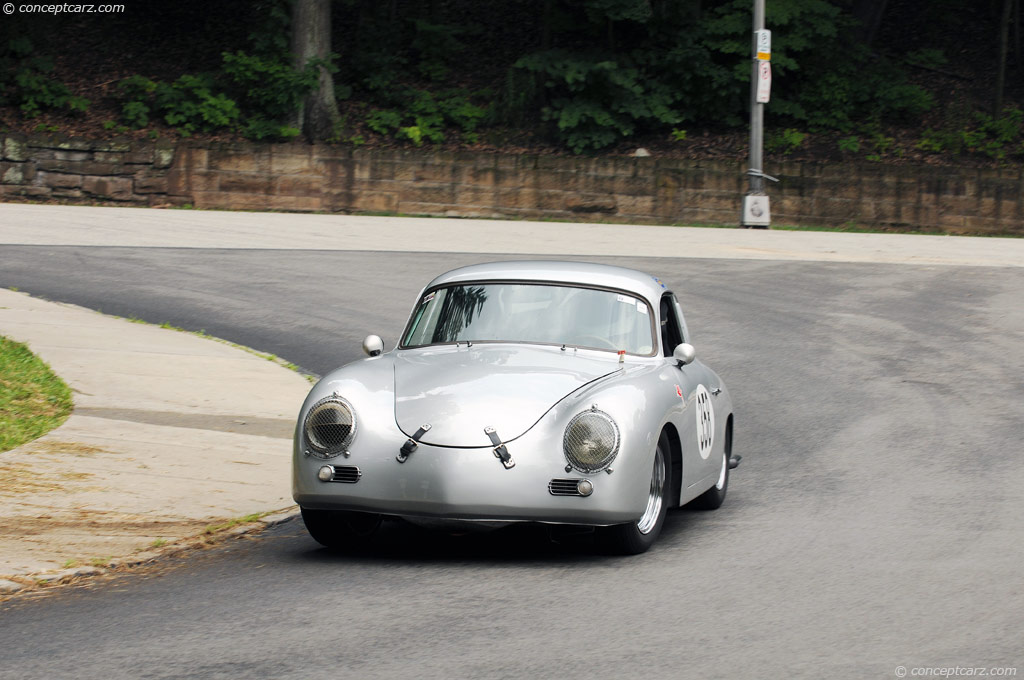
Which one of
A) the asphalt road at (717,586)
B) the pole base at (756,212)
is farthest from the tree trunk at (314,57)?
the asphalt road at (717,586)

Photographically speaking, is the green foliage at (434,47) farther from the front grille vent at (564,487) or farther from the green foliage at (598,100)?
the front grille vent at (564,487)

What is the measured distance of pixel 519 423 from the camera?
260 inches

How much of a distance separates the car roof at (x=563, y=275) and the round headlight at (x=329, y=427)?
1.56 metres

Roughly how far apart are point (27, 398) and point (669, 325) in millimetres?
4879

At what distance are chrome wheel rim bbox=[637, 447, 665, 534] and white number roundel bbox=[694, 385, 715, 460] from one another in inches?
27.5

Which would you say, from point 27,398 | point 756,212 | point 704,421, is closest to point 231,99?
Answer: point 756,212

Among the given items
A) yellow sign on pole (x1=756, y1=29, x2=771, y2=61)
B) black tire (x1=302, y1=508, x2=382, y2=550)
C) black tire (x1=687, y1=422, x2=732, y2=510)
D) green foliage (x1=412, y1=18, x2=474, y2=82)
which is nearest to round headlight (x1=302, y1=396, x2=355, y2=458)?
black tire (x1=302, y1=508, x2=382, y2=550)

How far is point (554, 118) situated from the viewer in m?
30.6

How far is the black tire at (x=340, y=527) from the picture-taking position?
22.9 feet

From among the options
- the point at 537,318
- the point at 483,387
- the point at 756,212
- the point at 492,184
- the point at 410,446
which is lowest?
the point at 410,446

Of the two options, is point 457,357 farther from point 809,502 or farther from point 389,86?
point 389,86

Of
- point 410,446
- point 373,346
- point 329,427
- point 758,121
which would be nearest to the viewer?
point 410,446

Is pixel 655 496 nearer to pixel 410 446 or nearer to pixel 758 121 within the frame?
pixel 410 446

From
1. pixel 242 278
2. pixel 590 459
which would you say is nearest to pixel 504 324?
pixel 590 459
